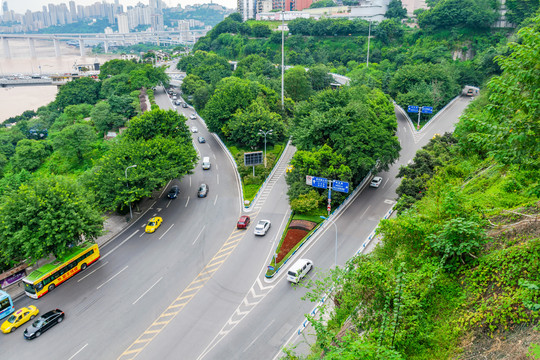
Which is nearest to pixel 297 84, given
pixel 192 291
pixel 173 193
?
pixel 173 193

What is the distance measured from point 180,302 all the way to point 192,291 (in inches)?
59.2

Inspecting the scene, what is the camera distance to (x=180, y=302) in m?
30.5

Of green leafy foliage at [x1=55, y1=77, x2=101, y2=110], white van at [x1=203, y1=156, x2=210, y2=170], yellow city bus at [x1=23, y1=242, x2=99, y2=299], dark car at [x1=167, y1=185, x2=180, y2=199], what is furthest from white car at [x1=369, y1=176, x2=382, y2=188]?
green leafy foliage at [x1=55, y1=77, x2=101, y2=110]

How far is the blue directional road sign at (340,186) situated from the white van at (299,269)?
10478 millimetres

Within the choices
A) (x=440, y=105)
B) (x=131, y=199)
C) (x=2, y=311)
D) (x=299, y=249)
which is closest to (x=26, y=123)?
(x=131, y=199)

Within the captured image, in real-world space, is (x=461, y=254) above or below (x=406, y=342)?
above

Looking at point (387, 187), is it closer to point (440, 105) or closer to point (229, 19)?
point (440, 105)

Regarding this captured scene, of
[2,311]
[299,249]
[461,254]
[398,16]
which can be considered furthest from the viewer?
[398,16]

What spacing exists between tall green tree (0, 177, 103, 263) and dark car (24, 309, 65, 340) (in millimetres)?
5260

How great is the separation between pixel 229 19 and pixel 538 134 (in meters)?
152

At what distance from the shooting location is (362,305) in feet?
55.2

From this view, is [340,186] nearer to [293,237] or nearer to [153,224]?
[293,237]

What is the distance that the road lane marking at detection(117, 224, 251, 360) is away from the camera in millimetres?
26234

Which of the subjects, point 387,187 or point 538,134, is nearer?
point 538,134
